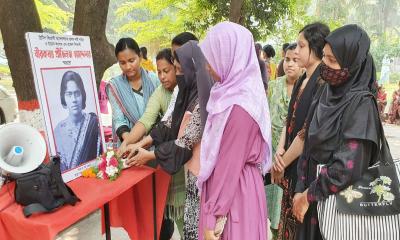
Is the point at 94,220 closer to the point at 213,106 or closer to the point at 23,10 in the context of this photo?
the point at 23,10

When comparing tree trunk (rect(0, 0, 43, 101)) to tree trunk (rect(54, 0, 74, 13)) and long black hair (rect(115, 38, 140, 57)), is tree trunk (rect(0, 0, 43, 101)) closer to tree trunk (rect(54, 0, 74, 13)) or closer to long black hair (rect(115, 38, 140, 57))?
long black hair (rect(115, 38, 140, 57))

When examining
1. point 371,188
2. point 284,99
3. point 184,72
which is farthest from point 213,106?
point 284,99

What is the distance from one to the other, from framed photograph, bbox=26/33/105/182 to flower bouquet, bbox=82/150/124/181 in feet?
0.21

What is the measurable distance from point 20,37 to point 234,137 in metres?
2.45

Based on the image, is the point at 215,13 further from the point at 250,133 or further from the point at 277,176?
the point at 250,133

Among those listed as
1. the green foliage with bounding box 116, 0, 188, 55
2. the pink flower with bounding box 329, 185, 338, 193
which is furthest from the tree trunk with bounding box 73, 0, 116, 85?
the green foliage with bounding box 116, 0, 188, 55

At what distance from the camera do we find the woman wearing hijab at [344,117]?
146 centimetres

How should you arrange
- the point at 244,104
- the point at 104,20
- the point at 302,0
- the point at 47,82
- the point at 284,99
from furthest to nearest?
the point at 302,0 → the point at 104,20 → the point at 284,99 → the point at 47,82 → the point at 244,104

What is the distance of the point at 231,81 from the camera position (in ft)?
4.84

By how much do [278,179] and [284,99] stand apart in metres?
0.77

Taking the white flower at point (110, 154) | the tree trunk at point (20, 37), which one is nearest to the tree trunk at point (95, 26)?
the tree trunk at point (20, 37)

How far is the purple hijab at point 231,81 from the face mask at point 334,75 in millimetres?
339

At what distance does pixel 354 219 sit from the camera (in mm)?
1518

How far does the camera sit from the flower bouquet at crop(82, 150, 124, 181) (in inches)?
79.0
